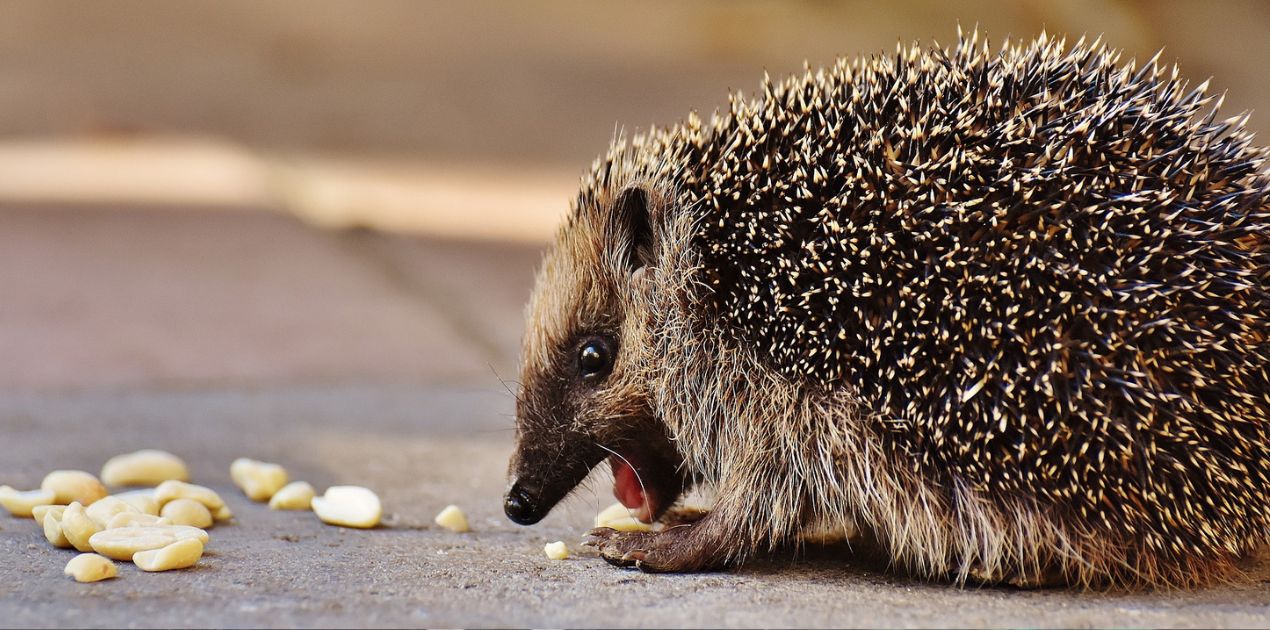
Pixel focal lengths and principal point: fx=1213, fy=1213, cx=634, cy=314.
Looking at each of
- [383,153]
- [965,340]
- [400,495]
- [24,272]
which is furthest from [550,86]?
[965,340]

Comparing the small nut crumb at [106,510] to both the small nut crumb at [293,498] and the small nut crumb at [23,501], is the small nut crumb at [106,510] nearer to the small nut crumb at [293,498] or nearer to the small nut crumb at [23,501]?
the small nut crumb at [23,501]

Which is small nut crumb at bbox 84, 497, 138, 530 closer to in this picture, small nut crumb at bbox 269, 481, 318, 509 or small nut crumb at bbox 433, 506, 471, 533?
small nut crumb at bbox 269, 481, 318, 509

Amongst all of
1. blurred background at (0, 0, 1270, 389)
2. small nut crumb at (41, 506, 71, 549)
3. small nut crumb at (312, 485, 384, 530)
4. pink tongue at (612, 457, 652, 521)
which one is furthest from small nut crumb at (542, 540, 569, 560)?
blurred background at (0, 0, 1270, 389)

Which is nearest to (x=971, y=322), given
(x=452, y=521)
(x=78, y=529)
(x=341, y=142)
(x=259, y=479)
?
(x=452, y=521)

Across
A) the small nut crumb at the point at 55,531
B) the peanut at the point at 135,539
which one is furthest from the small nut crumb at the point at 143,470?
the peanut at the point at 135,539

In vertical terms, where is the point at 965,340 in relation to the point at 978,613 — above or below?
above

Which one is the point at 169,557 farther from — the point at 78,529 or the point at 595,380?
the point at 595,380

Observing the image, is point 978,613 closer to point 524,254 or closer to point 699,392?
point 699,392
